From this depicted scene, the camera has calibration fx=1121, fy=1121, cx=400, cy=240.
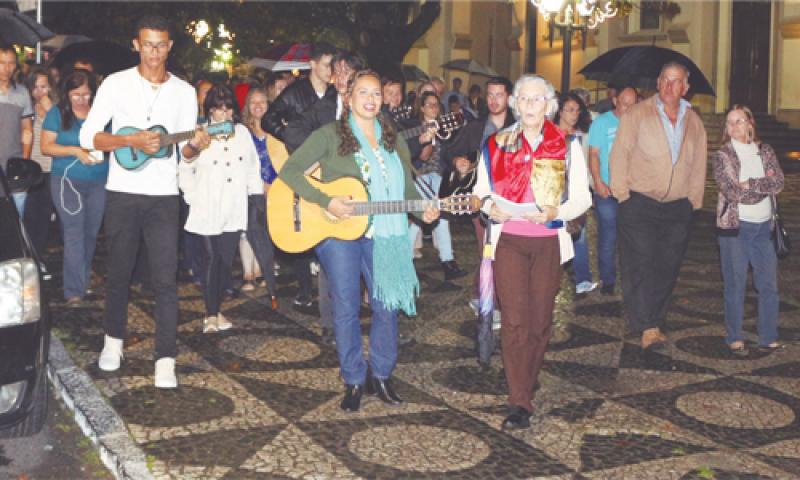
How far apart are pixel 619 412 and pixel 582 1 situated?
12.1 m

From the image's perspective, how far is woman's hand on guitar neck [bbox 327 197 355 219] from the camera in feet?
19.9

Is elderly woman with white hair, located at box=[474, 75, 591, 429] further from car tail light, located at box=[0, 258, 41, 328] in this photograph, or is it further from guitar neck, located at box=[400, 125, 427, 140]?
car tail light, located at box=[0, 258, 41, 328]

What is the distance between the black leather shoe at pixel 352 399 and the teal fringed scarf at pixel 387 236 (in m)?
0.49

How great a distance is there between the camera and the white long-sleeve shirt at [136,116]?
6.69 meters

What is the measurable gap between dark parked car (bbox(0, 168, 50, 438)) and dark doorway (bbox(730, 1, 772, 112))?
82.1 ft

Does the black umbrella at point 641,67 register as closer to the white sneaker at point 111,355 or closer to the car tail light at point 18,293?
the white sneaker at point 111,355

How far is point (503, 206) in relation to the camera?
6027 millimetres

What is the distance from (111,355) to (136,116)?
1.53 m

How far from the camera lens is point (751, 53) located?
28.1 meters

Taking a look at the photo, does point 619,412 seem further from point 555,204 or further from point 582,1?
point 582,1

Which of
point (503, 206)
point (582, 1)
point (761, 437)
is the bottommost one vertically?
point (761, 437)

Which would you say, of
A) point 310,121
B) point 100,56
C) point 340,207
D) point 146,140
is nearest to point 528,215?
point 340,207

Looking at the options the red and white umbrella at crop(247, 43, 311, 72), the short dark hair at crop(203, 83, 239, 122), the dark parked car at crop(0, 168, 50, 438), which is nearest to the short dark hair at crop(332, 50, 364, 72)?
the short dark hair at crop(203, 83, 239, 122)

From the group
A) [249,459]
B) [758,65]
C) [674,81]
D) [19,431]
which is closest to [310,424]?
[249,459]
